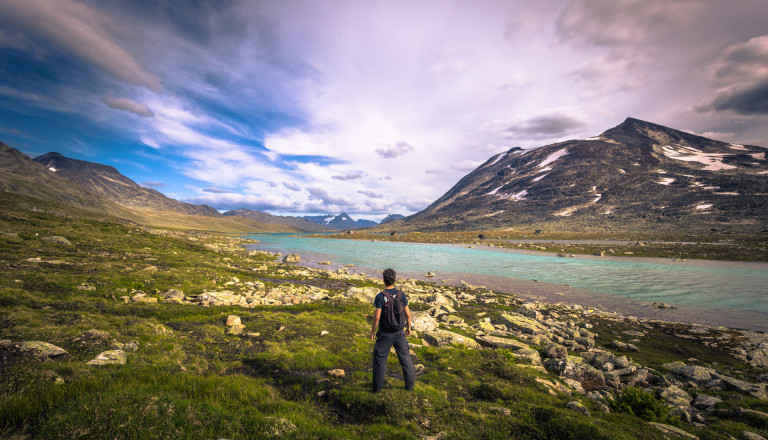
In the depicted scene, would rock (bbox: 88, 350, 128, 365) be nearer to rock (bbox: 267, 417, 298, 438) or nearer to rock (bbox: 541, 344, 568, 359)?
rock (bbox: 267, 417, 298, 438)

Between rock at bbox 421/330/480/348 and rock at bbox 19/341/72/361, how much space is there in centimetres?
1607

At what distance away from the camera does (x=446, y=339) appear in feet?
57.0

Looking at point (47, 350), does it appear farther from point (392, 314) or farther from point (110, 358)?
point (392, 314)

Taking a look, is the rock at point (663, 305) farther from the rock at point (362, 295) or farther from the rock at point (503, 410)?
the rock at point (503, 410)

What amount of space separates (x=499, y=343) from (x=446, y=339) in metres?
3.33

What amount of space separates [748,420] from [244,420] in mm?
17130

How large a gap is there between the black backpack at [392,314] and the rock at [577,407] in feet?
22.4

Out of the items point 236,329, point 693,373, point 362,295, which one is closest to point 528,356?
point 693,373

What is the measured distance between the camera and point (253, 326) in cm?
1656

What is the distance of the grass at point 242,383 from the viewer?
643cm

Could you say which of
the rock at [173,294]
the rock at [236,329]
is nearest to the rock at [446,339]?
the rock at [236,329]

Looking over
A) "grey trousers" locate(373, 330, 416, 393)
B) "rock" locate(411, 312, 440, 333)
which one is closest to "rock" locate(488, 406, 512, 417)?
"grey trousers" locate(373, 330, 416, 393)

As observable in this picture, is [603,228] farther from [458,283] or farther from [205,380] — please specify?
[205,380]

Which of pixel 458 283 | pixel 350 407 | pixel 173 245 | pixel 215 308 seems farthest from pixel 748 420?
pixel 173 245
